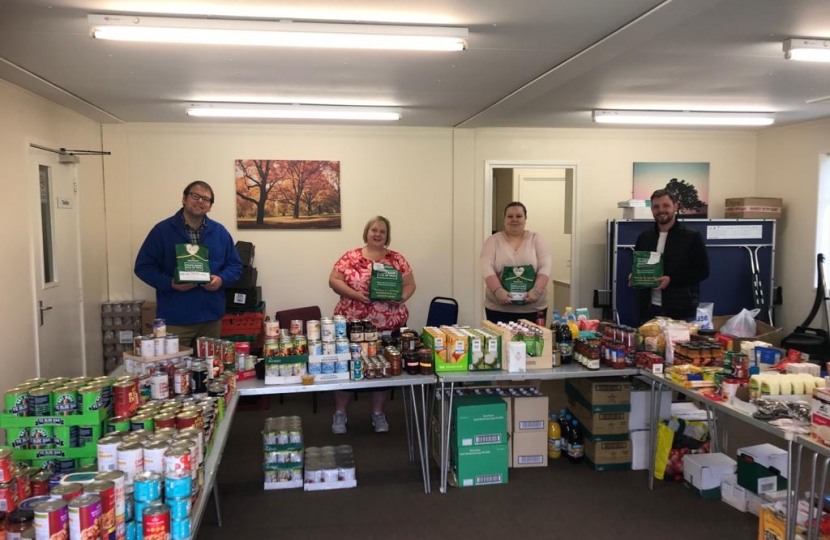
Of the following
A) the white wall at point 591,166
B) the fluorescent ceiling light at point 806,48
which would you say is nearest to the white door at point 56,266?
the white wall at point 591,166

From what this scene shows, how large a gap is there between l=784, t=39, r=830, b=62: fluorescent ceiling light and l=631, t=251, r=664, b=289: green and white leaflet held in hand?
159 cm

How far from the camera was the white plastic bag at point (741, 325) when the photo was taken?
6531mm

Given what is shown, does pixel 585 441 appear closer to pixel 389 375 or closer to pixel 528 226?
pixel 389 375

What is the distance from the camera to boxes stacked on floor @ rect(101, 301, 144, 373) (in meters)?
6.02

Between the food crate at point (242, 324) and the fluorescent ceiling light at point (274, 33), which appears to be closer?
the fluorescent ceiling light at point (274, 33)

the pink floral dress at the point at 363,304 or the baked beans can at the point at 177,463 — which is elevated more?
the pink floral dress at the point at 363,304

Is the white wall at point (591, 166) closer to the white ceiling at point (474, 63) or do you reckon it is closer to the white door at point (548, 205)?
the white ceiling at point (474, 63)

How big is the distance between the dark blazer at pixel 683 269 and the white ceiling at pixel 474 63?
48.9 inches

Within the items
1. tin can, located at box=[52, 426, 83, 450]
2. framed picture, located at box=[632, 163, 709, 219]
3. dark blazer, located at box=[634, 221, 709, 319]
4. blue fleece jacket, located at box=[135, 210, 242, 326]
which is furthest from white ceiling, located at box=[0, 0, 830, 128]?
tin can, located at box=[52, 426, 83, 450]

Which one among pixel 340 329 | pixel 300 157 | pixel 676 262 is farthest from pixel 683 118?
pixel 340 329

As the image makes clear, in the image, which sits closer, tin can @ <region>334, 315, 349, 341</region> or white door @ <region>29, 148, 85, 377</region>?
tin can @ <region>334, 315, 349, 341</region>

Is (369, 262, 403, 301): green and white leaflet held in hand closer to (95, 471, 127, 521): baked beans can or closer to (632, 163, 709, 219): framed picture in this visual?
(95, 471, 127, 521): baked beans can

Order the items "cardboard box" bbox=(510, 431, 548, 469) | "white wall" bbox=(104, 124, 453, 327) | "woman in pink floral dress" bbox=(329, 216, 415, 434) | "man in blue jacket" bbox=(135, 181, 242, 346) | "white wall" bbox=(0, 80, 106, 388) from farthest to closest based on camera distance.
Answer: "white wall" bbox=(104, 124, 453, 327), "woman in pink floral dress" bbox=(329, 216, 415, 434), "white wall" bbox=(0, 80, 106, 388), "cardboard box" bbox=(510, 431, 548, 469), "man in blue jacket" bbox=(135, 181, 242, 346)

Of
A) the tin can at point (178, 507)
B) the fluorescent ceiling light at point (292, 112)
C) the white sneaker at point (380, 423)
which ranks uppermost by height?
the fluorescent ceiling light at point (292, 112)
